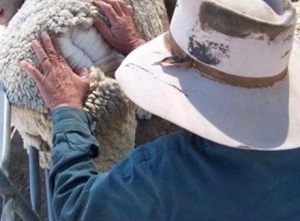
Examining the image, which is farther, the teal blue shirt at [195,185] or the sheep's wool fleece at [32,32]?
the sheep's wool fleece at [32,32]

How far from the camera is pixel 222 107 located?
1022mm

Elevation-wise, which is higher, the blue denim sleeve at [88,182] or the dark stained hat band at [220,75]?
the dark stained hat band at [220,75]

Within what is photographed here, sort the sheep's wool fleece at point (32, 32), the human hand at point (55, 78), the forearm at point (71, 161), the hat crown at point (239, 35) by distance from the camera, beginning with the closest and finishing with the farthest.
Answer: the hat crown at point (239, 35)
the forearm at point (71, 161)
the human hand at point (55, 78)
the sheep's wool fleece at point (32, 32)

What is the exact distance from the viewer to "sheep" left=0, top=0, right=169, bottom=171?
1423 millimetres

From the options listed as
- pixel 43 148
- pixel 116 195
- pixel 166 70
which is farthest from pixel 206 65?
pixel 43 148

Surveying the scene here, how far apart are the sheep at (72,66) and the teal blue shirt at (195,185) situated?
1.18 feet

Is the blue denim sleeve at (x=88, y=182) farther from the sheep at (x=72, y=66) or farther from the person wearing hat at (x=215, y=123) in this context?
the sheep at (x=72, y=66)

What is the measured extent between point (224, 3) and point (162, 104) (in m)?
0.21

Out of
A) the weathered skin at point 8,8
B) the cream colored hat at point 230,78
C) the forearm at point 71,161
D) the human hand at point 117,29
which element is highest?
the cream colored hat at point 230,78

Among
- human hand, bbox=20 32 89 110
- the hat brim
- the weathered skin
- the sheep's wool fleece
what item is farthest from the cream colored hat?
the weathered skin

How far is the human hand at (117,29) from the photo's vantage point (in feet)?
4.86

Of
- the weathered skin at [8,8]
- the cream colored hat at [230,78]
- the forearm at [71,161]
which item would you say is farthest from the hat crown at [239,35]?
the weathered skin at [8,8]

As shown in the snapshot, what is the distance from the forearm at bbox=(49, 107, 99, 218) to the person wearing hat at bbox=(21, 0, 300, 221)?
0.02 m

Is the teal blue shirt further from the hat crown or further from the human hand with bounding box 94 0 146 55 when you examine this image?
the human hand with bounding box 94 0 146 55
